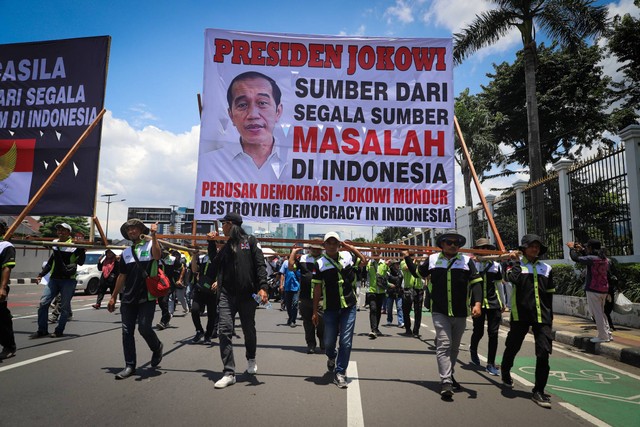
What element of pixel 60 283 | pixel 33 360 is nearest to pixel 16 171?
pixel 60 283

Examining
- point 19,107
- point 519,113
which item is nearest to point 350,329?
point 19,107

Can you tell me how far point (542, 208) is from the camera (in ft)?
46.5

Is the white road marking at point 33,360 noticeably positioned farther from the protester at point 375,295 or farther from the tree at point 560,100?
the tree at point 560,100

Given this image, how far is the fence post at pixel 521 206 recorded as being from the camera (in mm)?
16062

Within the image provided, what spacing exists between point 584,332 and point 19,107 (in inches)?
457

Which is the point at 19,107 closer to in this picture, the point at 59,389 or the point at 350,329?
the point at 59,389

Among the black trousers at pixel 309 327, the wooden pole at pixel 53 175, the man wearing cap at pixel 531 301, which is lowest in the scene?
the black trousers at pixel 309 327

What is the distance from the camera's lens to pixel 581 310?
11.8m

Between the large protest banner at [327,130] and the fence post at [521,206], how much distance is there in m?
11.2

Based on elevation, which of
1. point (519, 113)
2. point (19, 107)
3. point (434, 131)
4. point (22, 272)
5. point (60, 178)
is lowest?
point (22, 272)

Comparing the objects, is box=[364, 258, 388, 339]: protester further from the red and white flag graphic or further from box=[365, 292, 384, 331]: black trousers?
the red and white flag graphic

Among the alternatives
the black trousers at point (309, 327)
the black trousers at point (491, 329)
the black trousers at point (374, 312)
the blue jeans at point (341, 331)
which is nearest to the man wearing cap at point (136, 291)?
the blue jeans at point (341, 331)

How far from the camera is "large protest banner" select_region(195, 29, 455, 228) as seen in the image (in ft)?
20.1

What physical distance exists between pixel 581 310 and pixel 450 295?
895 centimetres
